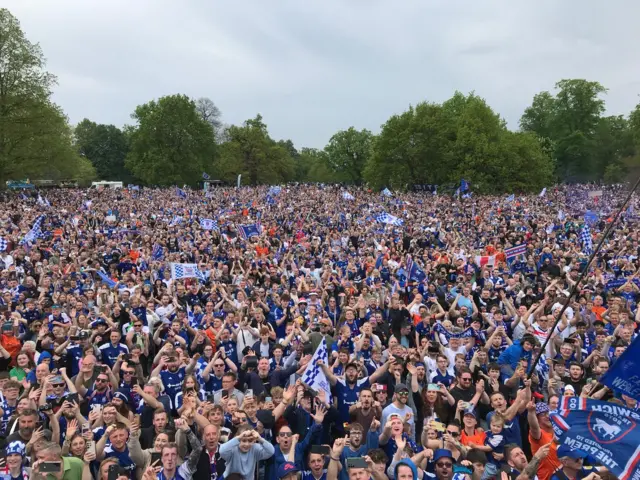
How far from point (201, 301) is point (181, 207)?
24121 millimetres

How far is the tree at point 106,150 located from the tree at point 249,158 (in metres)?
26.5

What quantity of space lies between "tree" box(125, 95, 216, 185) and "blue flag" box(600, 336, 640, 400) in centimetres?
6743

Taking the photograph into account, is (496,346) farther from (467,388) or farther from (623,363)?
(623,363)

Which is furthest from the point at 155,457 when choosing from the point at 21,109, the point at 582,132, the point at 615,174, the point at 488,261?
the point at 582,132

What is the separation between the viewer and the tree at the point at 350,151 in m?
89.9

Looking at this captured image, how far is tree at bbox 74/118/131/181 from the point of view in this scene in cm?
9538

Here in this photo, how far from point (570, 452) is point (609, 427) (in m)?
0.39

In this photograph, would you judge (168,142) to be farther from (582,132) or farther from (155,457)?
(155,457)

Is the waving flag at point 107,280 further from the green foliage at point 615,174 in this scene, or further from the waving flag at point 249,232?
the green foliage at point 615,174

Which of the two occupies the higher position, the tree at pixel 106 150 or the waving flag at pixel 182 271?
the tree at pixel 106 150

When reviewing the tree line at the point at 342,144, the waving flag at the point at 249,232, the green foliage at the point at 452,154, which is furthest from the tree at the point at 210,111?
the waving flag at the point at 249,232

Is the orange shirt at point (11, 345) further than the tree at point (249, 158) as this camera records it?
No

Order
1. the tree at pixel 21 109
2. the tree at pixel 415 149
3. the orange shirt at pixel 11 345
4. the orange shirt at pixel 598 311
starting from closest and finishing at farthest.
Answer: the orange shirt at pixel 11 345, the orange shirt at pixel 598 311, the tree at pixel 21 109, the tree at pixel 415 149

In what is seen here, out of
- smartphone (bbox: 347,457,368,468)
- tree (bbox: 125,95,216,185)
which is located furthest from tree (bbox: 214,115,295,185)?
smartphone (bbox: 347,457,368,468)
